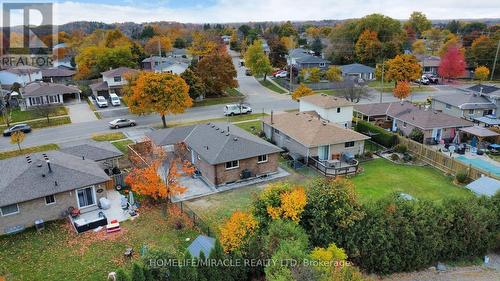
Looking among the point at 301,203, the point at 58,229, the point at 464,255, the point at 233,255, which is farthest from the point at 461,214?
Result: the point at 58,229

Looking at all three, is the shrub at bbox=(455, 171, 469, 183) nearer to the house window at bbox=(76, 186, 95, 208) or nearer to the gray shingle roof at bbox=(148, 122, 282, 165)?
the gray shingle roof at bbox=(148, 122, 282, 165)

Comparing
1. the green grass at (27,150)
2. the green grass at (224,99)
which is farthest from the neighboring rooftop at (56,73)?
the green grass at (27,150)

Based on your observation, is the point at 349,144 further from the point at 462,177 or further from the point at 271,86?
the point at 271,86

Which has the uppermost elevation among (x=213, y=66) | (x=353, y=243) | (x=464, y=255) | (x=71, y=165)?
(x=213, y=66)

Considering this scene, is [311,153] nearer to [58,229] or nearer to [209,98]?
[58,229]

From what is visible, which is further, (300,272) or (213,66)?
(213,66)

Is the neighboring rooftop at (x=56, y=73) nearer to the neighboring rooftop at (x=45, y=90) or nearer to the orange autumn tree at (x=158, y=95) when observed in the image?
the neighboring rooftop at (x=45, y=90)
